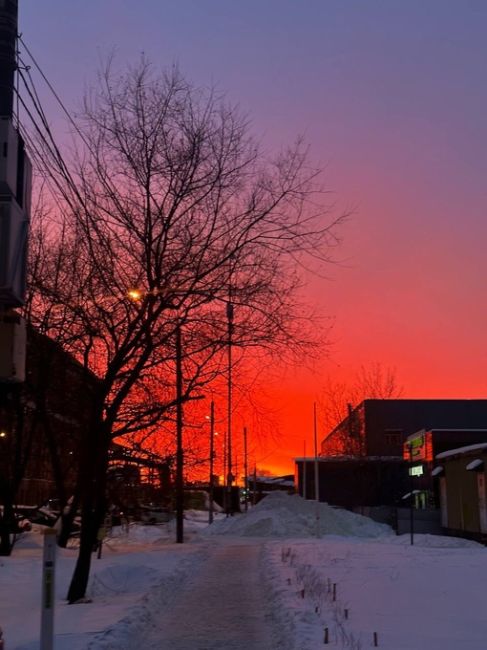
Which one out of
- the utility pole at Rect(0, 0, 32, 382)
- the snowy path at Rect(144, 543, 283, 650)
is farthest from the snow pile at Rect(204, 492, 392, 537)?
the utility pole at Rect(0, 0, 32, 382)

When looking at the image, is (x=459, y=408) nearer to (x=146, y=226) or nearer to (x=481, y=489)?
(x=481, y=489)

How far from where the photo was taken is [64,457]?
867 inches

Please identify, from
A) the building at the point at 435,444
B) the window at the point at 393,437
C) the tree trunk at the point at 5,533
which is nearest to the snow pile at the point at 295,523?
the building at the point at 435,444

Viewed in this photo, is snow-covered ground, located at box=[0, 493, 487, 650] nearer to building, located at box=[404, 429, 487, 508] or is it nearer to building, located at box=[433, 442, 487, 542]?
building, located at box=[433, 442, 487, 542]

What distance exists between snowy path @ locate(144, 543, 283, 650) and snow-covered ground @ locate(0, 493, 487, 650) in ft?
0.08

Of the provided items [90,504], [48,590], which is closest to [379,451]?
[90,504]

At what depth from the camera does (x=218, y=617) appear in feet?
36.3

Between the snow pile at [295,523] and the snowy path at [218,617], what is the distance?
21.6 m

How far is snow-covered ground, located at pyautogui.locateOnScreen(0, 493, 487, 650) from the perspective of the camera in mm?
9000

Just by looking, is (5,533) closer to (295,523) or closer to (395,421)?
(295,523)

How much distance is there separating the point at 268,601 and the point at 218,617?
1.64m

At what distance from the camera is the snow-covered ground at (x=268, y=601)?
9000mm

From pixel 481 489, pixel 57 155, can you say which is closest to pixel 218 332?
pixel 57 155

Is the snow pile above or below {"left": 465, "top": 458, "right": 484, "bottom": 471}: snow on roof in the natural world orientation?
below
